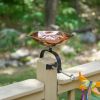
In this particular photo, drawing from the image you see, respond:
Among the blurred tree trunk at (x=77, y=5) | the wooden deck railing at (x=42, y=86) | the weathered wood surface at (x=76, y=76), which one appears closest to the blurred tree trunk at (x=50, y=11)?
the blurred tree trunk at (x=77, y=5)

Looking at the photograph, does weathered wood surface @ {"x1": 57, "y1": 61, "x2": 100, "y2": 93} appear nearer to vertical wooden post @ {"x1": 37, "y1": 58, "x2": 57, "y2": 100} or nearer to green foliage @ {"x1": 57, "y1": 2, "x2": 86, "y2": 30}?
vertical wooden post @ {"x1": 37, "y1": 58, "x2": 57, "y2": 100}

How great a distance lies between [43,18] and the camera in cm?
716

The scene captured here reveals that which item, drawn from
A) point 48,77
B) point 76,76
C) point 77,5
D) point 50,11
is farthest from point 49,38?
point 77,5

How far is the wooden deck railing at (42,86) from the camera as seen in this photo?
72.1 inches

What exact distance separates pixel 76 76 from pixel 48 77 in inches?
8.4

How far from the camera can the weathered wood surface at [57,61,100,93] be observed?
80.1 inches

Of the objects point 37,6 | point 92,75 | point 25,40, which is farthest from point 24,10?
point 92,75

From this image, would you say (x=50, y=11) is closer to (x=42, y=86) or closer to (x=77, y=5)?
(x=77, y=5)

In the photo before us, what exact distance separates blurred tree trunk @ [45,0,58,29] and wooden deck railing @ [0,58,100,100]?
4.22 meters

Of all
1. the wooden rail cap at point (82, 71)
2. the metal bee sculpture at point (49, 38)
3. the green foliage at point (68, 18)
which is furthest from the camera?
the green foliage at point (68, 18)

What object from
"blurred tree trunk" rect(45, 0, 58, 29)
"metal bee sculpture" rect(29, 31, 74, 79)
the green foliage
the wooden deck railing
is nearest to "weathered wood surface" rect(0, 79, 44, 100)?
the wooden deck railing

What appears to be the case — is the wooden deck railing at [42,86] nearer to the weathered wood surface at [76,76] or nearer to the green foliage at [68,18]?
the weathered wood surface at [76,76]

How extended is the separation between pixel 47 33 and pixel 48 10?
Answer: 4.48 m

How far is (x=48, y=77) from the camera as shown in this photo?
196cm
